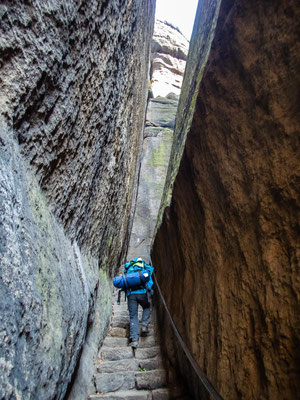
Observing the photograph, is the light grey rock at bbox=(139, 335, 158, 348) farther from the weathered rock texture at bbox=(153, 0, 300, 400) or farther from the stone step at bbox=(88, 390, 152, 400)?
the weathered rock texture at bbox=(153, 0, 300, 400)

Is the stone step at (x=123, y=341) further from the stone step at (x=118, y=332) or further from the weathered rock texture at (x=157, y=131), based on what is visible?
the weathered rock texture at (x=157, y=131)

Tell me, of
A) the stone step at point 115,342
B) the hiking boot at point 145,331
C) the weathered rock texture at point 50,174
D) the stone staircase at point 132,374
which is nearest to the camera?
the weathered rock texture at point 50,174

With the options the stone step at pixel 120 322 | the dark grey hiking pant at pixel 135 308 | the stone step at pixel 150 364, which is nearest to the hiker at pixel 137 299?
the dark grey hiking pant at pixel 135 308

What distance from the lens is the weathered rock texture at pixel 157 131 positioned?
35.8ft

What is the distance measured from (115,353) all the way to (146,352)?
45 cm

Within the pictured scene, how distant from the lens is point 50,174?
2236mm

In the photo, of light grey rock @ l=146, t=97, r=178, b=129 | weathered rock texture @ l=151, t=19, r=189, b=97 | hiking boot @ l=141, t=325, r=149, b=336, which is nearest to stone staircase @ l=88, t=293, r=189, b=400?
hiking boot @ l=141, t=325, r=149, b=336

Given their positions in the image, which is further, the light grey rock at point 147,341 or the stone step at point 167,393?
the light grey rock at point 147,341

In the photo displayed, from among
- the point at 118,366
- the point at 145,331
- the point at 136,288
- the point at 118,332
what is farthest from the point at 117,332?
the point at 118,366

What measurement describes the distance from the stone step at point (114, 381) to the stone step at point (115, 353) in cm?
44

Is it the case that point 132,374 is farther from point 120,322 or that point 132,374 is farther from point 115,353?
point 120,322

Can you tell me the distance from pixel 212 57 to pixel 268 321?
1921 mm

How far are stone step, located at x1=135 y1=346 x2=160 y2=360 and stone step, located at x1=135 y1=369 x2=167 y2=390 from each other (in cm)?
41

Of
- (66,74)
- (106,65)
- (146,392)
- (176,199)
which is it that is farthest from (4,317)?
(106,65)
